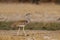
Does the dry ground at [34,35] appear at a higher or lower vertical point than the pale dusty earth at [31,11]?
lower

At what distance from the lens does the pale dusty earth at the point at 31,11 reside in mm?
1853

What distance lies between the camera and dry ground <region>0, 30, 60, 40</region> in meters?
1.59

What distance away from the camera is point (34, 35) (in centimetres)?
163

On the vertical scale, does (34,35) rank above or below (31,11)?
below

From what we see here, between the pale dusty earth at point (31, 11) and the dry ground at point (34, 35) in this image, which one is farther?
the pale dusty earth at point (31, 11)

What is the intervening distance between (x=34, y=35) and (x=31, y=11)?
1.15ft

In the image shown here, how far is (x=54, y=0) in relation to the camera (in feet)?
6.31

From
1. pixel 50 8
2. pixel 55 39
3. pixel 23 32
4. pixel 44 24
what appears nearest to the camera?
pixel 55 39

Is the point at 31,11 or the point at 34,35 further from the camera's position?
the point at 31,11

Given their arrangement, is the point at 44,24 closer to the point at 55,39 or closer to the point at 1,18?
the point at 55,39

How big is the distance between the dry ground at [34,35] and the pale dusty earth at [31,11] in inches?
7.8

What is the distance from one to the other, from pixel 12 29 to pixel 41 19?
34 cm

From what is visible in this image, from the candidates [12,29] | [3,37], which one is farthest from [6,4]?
[3,37]

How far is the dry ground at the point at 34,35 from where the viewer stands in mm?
1595
